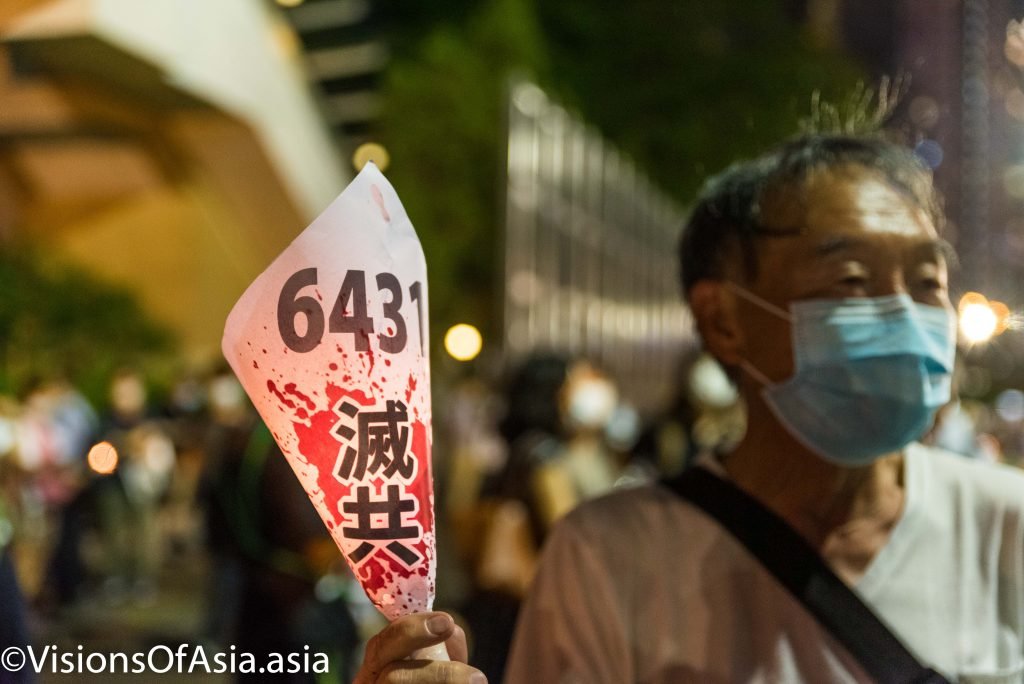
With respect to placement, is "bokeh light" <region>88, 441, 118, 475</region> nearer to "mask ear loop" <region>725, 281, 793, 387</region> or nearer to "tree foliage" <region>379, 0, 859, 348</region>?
"mask ear loop" <region>725, 281, 793, 387</region>

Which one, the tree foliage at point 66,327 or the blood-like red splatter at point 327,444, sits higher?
the tree foliage at point 66,327

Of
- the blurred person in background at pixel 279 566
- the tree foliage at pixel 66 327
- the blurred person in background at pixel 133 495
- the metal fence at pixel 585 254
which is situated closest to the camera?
the blurred person in background at pixel 279 566

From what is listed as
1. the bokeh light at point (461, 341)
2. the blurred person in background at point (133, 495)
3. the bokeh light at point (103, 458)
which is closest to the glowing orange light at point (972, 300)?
the bokeh light at point (103, 458)

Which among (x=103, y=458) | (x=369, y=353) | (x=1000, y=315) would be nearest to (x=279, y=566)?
(x=1000, y=315)

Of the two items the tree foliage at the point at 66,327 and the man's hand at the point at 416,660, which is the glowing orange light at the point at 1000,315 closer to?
the man's hand at the point at 416,660

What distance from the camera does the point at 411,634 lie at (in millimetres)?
1551

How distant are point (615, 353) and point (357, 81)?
8.20 m

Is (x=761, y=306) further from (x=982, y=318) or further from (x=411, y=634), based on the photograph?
(x=411, y=634)

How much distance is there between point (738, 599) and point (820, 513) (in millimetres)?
230

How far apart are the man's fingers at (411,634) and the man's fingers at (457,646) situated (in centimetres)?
3

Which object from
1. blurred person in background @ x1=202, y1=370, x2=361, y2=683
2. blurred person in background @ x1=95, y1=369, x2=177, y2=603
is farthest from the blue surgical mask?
blurred person in background @ x1=95, y1=369, x2=177, y2=603

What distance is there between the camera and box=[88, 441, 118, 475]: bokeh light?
820 centimetres

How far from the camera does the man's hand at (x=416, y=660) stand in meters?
1.55

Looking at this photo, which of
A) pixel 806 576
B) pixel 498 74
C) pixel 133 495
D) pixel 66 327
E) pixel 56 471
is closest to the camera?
pixel 806 576
